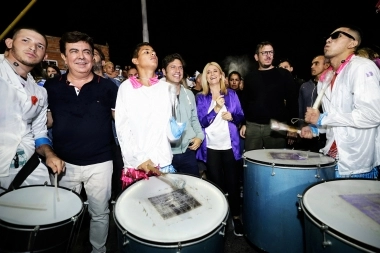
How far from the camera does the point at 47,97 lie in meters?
2.38

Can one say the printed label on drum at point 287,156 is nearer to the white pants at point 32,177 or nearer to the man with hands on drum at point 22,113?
the man with hands on drum at point 22,113

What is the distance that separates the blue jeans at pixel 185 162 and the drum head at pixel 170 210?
33.4 inches

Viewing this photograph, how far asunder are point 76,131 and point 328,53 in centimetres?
289

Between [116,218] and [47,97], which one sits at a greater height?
[47,97]

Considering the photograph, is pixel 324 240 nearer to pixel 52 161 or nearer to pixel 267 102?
pixel 52 161

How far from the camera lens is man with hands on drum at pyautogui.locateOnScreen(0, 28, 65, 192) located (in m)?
1.95

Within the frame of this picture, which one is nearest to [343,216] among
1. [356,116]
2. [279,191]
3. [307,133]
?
[279,191]

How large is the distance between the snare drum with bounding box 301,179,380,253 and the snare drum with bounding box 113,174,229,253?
22.2 inches

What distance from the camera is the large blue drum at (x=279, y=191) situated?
211 cm

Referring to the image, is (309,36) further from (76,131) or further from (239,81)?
(76,131)

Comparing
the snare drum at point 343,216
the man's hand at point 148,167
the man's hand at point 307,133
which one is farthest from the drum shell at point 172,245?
the man's hand at point 307,133

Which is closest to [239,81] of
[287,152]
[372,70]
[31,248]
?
[287,152]

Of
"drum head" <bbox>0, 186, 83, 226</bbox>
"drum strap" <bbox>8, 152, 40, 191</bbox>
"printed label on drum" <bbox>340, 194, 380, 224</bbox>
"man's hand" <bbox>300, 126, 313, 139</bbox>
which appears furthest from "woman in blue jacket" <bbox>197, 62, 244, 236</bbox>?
"drum strap" <bbox>8, 152, 40, 191</bbox>

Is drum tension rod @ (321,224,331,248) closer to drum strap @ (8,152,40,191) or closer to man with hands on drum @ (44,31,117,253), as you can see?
man with hands on drum @ (44,31,117,253)
